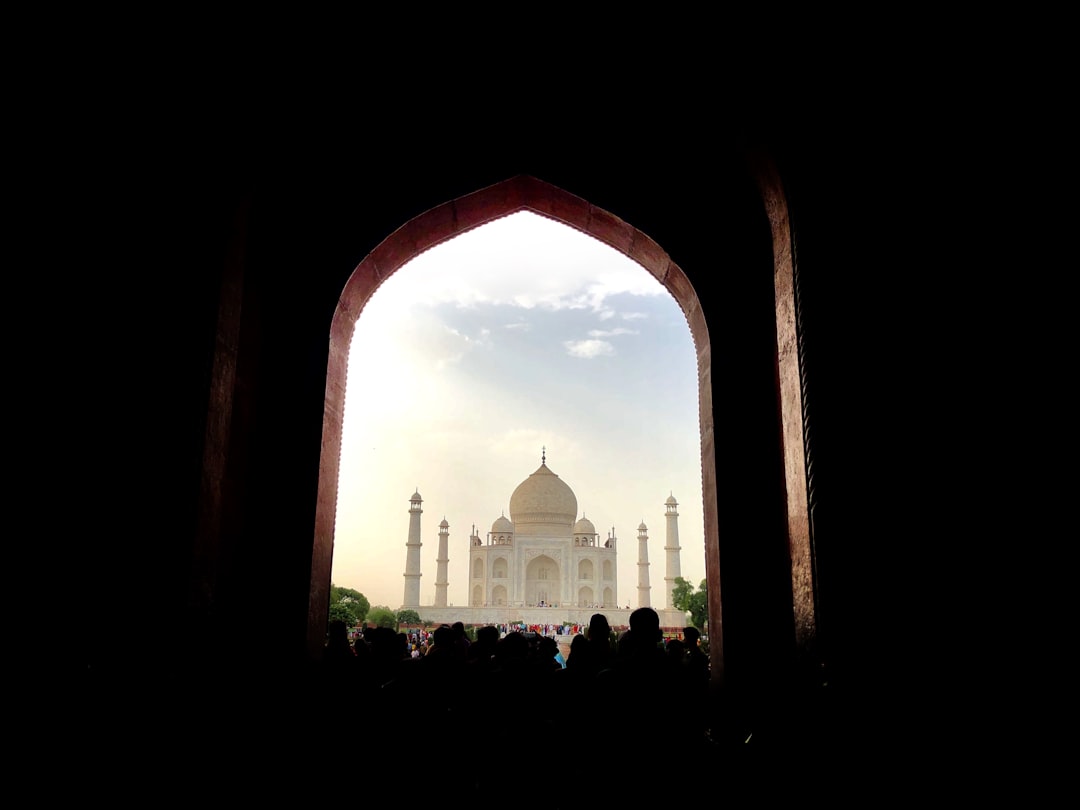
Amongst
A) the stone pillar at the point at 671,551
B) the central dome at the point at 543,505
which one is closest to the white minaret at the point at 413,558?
the central dome at the point at 543,505

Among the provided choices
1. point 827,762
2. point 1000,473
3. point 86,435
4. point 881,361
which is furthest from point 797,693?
point 86,435

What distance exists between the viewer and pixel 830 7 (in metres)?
3.24

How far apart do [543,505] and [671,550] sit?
6.45 metres

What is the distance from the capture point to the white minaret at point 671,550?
117ft

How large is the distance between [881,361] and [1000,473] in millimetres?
529

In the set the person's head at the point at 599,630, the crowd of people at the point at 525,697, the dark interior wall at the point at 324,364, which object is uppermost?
the dark interior wall at the point at 324,364

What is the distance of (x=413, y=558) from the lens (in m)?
35.1

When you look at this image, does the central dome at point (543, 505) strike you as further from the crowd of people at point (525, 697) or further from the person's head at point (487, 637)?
the crowd of people at point (525, 697)

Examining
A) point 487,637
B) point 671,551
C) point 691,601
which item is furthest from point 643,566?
point 487,637

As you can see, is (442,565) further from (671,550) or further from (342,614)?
Result: (342,614)

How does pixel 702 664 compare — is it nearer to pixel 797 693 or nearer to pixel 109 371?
pixel 797 693

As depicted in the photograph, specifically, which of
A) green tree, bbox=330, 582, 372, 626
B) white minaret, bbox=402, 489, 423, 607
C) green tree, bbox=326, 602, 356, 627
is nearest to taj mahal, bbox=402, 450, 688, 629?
white minaret, bbox=402, 489, 423, 607

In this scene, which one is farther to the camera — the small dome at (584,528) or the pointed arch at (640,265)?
the small dome at (584,528)

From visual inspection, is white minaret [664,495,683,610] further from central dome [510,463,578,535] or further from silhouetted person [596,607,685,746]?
silhouetted person [596,607,685,746]
